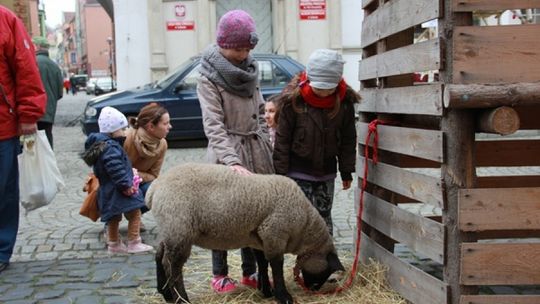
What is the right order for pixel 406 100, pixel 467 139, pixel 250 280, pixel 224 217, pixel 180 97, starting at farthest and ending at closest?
pixel 180 97, pixel 250 280, pixel 406 100, pixel 224 217, pixel 467 139

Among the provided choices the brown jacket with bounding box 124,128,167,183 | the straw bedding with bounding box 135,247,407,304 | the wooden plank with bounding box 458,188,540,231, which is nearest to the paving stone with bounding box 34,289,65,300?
the straw bedding with bounding box 135,247,407,304

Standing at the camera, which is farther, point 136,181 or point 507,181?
point 136,181

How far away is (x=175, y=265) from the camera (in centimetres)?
399

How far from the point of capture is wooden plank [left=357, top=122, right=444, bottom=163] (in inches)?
144

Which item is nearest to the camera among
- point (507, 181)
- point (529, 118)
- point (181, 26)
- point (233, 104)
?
point (233, 104)

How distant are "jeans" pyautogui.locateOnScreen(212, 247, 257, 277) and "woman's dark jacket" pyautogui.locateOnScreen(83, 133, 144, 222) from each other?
1.46 meters

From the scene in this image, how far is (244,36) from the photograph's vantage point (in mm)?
4219

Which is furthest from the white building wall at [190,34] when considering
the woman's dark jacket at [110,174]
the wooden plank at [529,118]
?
the wooden plank at [529,118]

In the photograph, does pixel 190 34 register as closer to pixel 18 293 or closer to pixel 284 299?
pixel 18 293

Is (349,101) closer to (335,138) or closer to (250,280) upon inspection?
(335,138)

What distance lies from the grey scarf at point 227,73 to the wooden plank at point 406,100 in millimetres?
915

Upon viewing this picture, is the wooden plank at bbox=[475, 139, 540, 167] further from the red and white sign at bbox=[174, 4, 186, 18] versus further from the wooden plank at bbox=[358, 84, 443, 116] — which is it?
the red and white sign at bbox=[174, 4, 186, 18]

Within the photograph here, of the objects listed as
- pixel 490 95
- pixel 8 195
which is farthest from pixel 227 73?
pixel 8 195

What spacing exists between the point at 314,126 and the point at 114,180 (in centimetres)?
211
